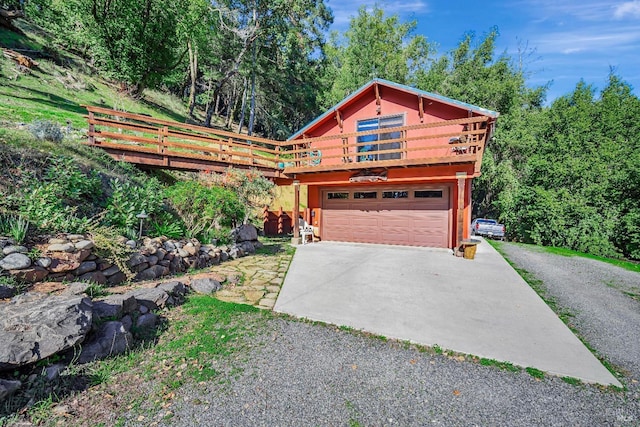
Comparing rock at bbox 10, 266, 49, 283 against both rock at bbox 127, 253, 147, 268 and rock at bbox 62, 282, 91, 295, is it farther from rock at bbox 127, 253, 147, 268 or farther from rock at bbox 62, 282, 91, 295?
rock at bbox 127, 253, 147, 268

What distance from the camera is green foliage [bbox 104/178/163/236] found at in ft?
18.5

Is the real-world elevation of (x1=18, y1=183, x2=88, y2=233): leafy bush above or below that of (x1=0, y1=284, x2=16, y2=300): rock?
above

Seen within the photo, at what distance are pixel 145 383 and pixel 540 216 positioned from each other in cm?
1657

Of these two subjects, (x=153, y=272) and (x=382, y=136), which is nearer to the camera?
(x=153, y=272)

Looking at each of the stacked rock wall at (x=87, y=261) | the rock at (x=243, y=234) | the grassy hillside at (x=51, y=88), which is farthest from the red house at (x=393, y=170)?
the grassy hillside at (x=51, y=88)

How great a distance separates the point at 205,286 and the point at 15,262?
8.44ft

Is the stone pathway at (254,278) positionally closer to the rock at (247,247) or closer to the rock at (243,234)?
the rock at (247,247)

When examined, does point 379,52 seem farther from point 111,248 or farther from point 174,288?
point 174,288

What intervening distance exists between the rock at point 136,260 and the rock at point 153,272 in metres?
0.21

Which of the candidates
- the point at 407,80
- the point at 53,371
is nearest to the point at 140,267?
the point at 53,371

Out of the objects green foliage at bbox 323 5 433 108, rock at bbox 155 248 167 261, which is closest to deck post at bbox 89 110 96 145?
rock at bbox 155 248 167 261

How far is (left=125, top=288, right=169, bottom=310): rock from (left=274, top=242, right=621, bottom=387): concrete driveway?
5.76ft

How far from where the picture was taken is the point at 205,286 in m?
5.19

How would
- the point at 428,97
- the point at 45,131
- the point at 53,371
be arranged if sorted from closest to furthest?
the point at 53,371, the point at 45,131, the point at 428,97
